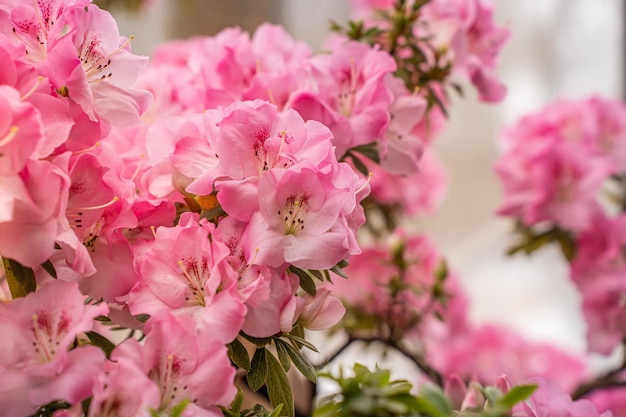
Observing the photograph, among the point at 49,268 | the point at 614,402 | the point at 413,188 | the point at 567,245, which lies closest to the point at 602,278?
the point at 567,245

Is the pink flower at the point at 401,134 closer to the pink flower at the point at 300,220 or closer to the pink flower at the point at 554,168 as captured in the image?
the pink flower at the point at 300,220

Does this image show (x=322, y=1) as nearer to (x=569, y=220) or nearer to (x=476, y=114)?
(x=476, y=114)

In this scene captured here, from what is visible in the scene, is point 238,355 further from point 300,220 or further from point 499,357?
point 499,357

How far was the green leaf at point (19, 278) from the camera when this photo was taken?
0.50 metres

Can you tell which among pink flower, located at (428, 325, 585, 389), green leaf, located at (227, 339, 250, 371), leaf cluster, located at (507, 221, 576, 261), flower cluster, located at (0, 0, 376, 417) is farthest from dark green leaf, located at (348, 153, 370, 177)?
pink flower, located at (428, 325, 585, 389)

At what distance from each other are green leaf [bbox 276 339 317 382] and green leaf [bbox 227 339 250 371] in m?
0.02

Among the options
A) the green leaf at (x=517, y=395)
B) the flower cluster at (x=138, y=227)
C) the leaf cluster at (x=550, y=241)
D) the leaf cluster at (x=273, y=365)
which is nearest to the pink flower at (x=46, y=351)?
the flower cluster at (x=138, y=227)

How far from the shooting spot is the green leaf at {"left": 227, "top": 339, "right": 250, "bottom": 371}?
526 millimetres

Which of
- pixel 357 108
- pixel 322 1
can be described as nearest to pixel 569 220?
pixel 357 108

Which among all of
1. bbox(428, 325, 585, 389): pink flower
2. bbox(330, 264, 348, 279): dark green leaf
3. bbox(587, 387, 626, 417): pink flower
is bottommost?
bbox(428, 325, 585, 389): pink flower

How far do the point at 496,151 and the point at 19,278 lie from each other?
1.95 metres

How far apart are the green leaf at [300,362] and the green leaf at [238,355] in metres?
0.02

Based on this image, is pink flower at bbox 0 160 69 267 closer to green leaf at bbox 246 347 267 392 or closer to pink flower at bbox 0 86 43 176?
pink flower at bbox 0 86 43 176

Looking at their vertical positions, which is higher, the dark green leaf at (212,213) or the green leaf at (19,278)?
the dark green leaf at (212,213)
